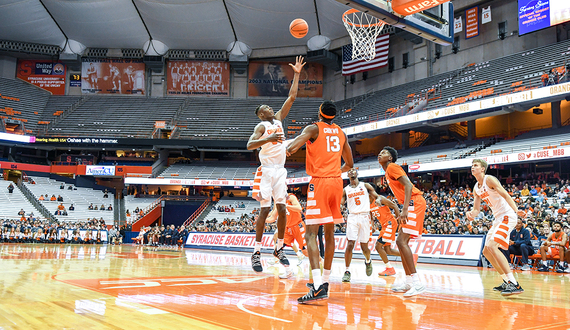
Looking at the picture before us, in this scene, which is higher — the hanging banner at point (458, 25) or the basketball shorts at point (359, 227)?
the hanging banner at point (458, 25)

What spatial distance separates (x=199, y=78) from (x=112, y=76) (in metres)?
8.76

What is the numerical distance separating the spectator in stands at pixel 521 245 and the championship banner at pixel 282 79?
32480 mm

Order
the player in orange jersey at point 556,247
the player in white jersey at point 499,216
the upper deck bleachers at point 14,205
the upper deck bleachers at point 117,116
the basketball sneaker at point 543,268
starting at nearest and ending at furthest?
the player in white jersey at point 499,216
the player in orange jersey at point 556,247
the basketball sneaker at point 543,268
the upper deck bleachers at point 14,205
the upper deck bleachers at point 117,116

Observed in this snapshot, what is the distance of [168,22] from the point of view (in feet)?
127

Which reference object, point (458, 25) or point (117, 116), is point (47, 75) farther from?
point (458, 25)

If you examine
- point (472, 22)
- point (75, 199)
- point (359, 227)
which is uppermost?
point (472, 22)

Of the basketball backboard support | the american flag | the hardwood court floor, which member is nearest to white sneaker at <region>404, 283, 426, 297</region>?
the hardwood court floor

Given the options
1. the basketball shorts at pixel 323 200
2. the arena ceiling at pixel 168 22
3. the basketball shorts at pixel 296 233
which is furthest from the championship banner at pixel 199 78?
the basketball shorts at pixel 323 200

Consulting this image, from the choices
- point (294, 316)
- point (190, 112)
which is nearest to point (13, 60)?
point (190, 112)

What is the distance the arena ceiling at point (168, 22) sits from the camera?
36031mm

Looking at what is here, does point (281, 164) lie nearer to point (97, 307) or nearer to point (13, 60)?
point (97, 307)

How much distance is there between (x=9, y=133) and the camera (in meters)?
36.3

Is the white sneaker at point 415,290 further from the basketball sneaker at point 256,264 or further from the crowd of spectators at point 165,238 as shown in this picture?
the crowd of spectators at point 165,238

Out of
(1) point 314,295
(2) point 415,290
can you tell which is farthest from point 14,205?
(2) point 415,290
